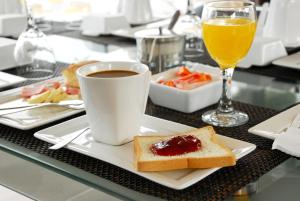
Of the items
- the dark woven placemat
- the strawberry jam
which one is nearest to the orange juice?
the dark woven placemat

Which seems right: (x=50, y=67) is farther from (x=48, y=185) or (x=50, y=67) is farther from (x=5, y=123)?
(x=48, y=185)

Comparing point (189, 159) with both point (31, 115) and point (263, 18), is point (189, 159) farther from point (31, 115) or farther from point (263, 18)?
point (263, 18)

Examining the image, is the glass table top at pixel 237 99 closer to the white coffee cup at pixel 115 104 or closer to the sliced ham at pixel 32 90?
the white coffee cup at pixel 115 104

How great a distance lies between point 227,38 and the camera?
0.84m

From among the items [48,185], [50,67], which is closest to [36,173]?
[48,185]

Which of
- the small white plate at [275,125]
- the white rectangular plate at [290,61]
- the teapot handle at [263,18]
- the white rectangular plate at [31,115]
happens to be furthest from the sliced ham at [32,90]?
the teapot handle at [263,18]

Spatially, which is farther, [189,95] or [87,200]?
[189,95]

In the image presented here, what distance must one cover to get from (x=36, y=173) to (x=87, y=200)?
0.28 feet

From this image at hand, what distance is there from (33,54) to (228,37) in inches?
20.4

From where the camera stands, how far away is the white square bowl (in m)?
0.88

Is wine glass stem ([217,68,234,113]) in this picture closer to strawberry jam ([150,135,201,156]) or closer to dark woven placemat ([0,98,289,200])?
dark woven placemat ([0,98,289,200])

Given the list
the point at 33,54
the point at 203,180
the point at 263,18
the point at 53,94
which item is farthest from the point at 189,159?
the point at 263,18

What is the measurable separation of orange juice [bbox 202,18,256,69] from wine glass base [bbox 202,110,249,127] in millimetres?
80

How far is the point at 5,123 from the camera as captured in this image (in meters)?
0.82
